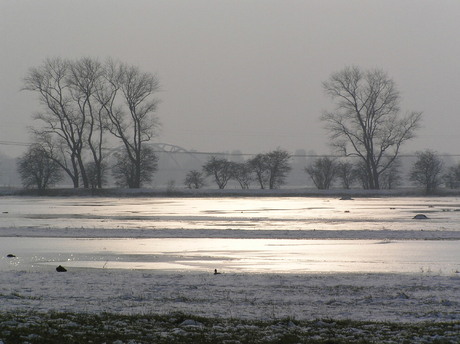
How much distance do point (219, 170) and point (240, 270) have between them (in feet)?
273

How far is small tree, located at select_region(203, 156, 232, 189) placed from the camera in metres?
99.1

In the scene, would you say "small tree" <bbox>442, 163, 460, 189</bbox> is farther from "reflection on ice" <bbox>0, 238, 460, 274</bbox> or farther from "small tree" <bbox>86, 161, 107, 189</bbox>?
"reflection on ice" <bbox>0, 238, 460, 274</bbox>

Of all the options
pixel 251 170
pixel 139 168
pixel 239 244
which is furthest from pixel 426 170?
pixel 239 244

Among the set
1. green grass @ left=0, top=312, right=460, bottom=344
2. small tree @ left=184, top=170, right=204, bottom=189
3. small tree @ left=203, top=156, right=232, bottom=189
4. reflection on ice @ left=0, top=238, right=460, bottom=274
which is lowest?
green grass @ left=0, top=312, right=460, bottom=344

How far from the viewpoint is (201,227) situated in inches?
1284

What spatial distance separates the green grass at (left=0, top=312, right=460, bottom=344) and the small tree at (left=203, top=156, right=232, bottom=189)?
8691 centimetres

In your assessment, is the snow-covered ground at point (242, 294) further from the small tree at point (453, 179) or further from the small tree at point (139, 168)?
the small tree at point (453, 179)

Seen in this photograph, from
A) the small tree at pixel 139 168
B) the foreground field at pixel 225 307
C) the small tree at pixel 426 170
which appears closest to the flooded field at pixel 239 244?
the foreground field at pixel 225 307

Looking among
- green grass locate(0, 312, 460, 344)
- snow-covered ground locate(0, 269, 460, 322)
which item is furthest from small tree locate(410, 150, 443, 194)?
green grass locate(0, 312, 460, 344)

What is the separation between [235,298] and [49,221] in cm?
2425

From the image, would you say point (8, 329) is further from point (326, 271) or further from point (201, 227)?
point (201, 227)

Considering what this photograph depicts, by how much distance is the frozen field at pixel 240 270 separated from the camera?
13195mm

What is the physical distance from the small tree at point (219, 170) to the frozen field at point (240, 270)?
65.8 meters

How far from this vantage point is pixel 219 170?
101 metres
